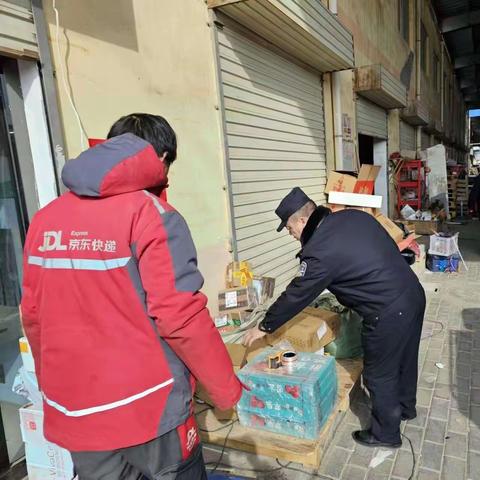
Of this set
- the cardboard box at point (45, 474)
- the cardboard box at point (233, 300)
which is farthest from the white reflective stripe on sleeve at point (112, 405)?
the cardboard box at point (233, 300)

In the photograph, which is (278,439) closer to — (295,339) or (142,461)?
(295,339)

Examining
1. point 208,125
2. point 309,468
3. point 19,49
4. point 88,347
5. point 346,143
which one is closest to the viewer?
point 88,347

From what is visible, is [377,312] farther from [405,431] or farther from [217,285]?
[217,285]

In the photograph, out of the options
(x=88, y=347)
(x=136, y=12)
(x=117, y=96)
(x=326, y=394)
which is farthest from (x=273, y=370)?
(x=136, y=12)

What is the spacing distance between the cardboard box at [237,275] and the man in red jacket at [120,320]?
3184mm

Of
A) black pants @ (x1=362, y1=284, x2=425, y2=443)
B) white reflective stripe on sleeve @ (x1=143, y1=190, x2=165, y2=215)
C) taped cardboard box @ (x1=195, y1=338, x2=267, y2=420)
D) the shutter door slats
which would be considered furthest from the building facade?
the shutter door slats

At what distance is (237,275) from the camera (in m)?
4.59

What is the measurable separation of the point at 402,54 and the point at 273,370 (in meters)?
14.2

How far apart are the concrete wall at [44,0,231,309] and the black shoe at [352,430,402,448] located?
208cm

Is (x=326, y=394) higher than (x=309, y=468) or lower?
higher

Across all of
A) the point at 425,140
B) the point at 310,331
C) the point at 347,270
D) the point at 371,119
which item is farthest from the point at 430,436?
the point at 425,140

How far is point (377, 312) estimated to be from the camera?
2.61 m

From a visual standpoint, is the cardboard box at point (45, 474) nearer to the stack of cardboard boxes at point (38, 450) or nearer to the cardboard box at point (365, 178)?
the stack of cardboard boxes at point (38, 450)

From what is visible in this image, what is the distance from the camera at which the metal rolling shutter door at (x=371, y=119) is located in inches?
375
